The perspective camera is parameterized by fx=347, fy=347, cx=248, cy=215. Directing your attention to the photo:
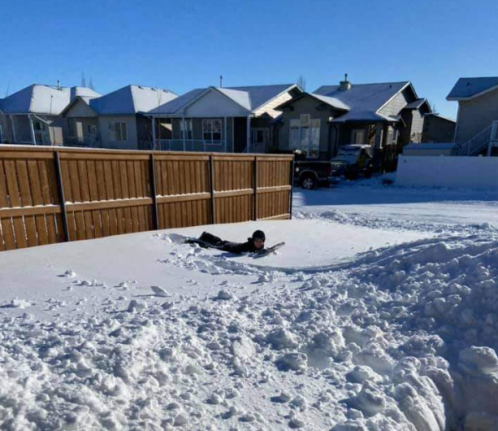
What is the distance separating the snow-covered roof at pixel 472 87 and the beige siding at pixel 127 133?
23774 millimetres

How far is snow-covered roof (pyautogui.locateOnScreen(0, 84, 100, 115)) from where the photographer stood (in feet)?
105

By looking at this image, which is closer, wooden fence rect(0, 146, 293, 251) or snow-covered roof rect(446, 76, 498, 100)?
wooden fence rect(0, 146, 293, 251)

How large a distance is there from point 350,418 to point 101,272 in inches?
150

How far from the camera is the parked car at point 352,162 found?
20016 millimetres

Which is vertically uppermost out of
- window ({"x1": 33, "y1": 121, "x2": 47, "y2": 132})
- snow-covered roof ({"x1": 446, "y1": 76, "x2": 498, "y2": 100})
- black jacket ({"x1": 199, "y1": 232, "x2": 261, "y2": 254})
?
snow-covered roof ({"x1": 446, "y1": 76, "x2": 498, "y2": 100})

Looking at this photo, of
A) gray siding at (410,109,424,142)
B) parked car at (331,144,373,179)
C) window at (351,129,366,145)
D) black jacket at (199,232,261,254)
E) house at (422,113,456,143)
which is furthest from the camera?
house at (422,113,456,143)

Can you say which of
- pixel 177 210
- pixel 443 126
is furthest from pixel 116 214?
pixel 443 126

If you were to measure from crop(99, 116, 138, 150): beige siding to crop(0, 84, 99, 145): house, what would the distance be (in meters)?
4.71

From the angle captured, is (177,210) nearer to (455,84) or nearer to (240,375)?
(240,375)

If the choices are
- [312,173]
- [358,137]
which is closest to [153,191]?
[312,173]

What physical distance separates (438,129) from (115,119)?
101 feet

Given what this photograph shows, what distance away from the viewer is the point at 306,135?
25.6m

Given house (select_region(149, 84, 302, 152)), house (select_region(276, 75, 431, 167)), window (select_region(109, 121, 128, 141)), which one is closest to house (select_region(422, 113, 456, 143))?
house (select_region(276, 75, 431, 167))

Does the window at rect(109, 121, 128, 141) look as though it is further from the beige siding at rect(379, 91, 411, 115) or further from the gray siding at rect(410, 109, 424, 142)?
the gray siding at rect(410, 109, 424, 142)
